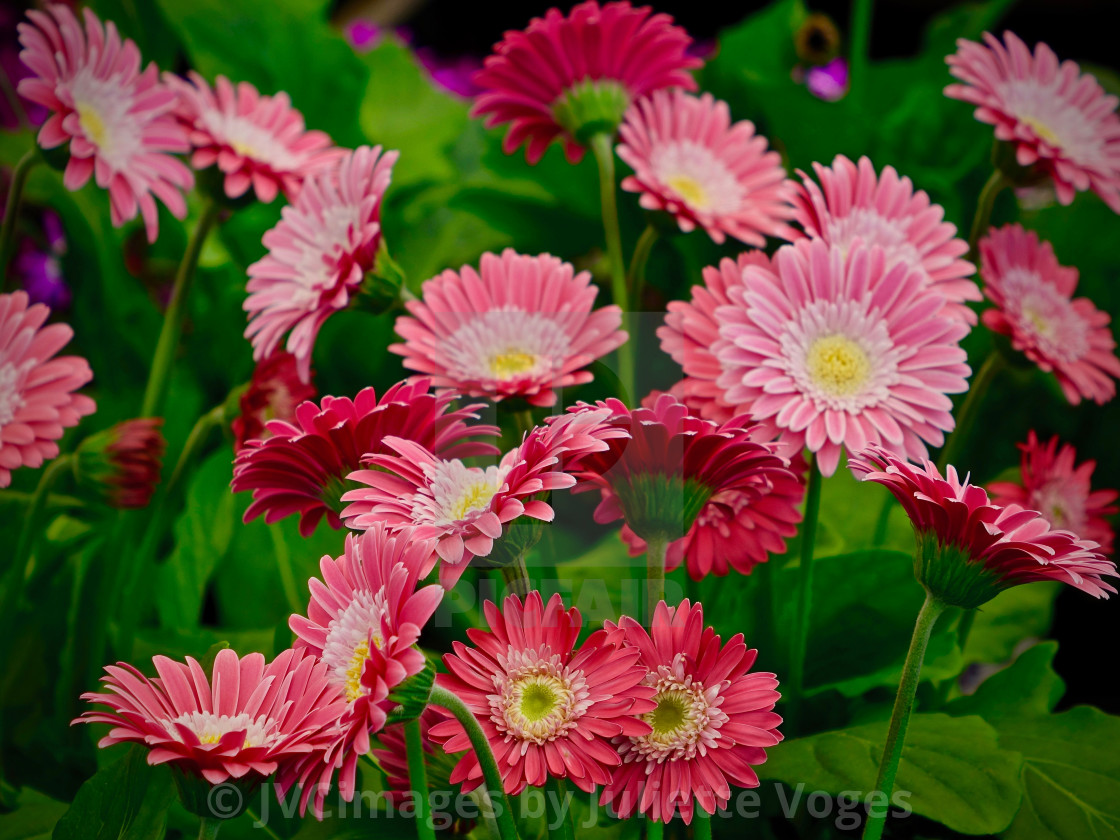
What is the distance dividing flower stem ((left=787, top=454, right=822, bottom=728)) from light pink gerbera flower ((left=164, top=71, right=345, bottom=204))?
0.27 metres

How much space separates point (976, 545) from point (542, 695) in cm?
13

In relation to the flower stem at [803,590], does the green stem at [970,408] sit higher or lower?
higher

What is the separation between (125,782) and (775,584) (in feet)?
0.84

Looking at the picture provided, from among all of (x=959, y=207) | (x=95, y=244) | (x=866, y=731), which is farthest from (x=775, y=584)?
(x=95, y=244)

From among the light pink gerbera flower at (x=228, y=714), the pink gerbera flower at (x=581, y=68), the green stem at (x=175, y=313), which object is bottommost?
the light pink gerbera flower at (x=228, y=714)

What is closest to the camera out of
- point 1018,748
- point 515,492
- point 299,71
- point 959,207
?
point 515,492

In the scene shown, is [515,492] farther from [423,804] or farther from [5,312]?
[5,312]

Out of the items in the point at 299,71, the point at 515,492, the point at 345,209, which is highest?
the point at 299,71

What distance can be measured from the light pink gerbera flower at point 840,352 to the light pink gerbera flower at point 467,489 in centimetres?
8

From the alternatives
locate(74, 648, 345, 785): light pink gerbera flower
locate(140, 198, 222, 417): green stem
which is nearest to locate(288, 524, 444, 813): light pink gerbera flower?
locate(74, 648, 345, 785): light pink gerbera flower

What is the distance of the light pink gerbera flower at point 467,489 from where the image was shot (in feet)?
0.81

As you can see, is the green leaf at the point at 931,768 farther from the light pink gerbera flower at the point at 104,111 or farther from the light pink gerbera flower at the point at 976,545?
the light pink gerbera flower at the point at 104,111

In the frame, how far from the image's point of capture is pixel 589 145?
453mm

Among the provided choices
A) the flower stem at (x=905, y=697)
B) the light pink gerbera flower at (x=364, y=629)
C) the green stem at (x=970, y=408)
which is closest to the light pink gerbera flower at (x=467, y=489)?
the light pink gerbera flower at (x=364, y=629)
